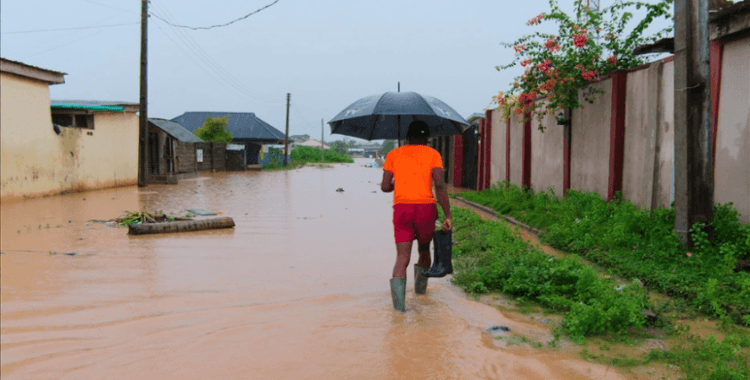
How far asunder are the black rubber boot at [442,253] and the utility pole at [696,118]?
3134 mm

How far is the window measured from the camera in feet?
63.8

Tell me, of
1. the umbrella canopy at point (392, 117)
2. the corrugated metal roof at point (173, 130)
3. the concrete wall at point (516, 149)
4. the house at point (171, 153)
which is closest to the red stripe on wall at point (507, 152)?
the concrete wall at point (516, 149)

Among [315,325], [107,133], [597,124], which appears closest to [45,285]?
[315,325]

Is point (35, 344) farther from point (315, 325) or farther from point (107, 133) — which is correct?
point (107, 133)

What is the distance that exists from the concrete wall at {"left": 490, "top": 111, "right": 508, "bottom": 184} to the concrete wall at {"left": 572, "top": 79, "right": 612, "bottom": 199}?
5110mm

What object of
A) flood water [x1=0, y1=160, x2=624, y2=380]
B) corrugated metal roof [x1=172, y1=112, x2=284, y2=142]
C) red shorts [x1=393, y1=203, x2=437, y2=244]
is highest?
corrugated metal roof [x1=172, y1=112, x2=284, y2=142]

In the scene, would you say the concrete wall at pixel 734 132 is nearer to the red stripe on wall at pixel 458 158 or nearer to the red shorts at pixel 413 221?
the red shorts at pixel 413 221

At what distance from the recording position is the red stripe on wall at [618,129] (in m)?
9.38

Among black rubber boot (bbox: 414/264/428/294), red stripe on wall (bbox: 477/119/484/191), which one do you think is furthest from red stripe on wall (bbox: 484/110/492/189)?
black rubber boot (bbox: 414/264/428/294)

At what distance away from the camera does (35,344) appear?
4.18 m

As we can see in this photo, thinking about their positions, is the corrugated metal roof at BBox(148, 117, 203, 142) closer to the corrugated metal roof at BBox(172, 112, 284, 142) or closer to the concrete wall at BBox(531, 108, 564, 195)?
the corrugated metal roof at BBox(172, 112, 284, 142)

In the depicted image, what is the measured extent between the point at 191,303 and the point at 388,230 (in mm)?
5821

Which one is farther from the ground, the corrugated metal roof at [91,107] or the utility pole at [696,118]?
the corrugated metal roof at [91,107]

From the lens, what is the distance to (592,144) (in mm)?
10531
